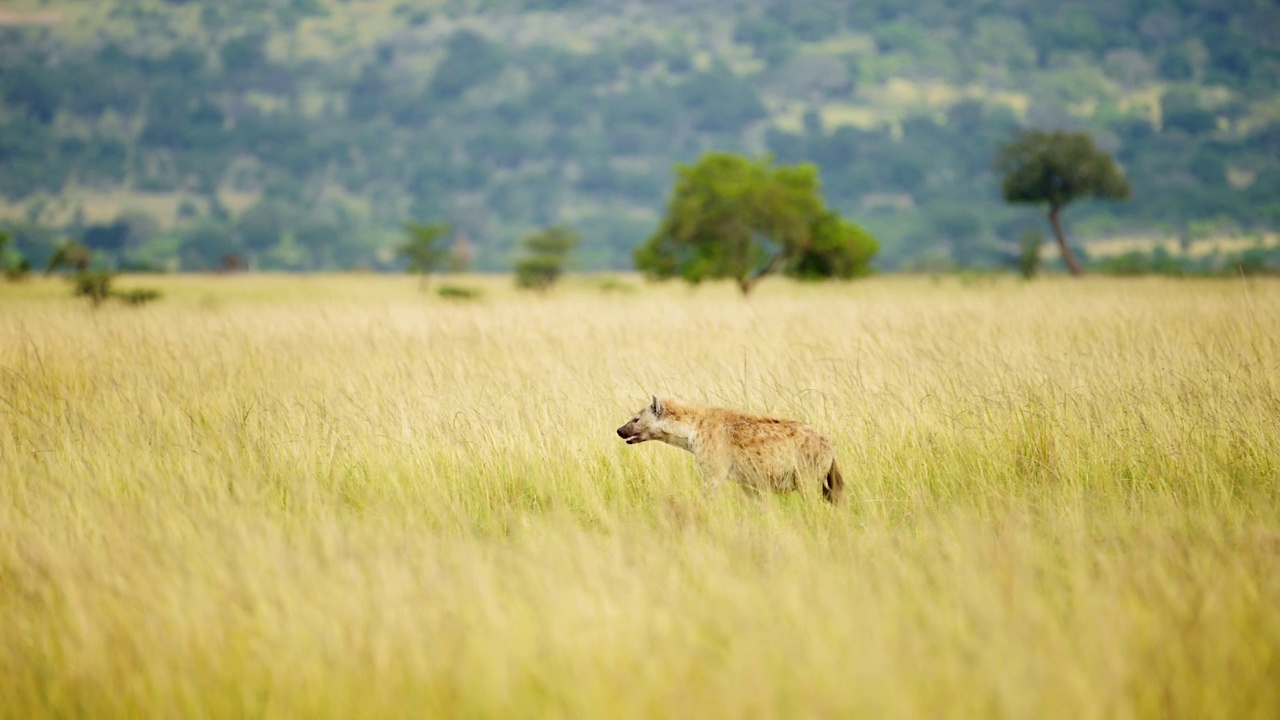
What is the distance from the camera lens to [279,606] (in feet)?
13.6

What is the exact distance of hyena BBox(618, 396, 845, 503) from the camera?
20.1 feet

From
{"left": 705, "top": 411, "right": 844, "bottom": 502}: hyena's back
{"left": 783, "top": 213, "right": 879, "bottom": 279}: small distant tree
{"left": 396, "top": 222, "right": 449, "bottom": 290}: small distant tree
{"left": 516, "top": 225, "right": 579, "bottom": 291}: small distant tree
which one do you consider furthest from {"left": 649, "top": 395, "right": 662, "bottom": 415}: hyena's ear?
{"left": 396, "top": 222, "right": 449, "bottom": 290}: small distant tree

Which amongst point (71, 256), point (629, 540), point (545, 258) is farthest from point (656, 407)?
point (71, 256)

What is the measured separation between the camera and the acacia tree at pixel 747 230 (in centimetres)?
3061

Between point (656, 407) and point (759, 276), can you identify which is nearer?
point (656, 407)

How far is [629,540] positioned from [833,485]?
158 cm

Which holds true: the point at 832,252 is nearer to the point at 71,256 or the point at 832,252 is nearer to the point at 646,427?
the point at 646,427

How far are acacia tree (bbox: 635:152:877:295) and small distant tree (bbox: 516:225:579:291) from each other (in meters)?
16.3

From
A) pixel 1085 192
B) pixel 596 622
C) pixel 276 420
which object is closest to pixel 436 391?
pixel 276 420

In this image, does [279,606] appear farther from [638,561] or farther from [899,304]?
[899,304]

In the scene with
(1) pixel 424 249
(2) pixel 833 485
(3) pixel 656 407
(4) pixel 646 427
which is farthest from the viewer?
(1) pixel 424 249

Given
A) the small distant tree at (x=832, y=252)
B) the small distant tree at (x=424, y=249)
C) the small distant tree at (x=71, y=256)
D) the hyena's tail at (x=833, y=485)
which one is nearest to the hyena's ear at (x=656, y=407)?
the hyena's tail at (x=833, y=485)

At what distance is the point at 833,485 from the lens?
614 cm

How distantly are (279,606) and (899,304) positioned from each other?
14977mm
